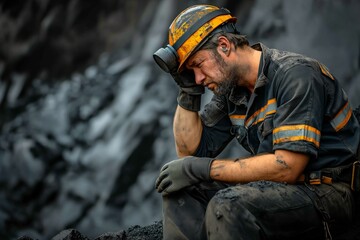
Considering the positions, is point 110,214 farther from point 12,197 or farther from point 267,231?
point 267,231

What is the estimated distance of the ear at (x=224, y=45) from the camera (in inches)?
106

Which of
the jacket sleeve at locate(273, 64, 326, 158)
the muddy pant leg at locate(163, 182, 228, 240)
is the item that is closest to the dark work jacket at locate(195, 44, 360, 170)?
the jacket sleeve at locate(273, 64, 326, 158)

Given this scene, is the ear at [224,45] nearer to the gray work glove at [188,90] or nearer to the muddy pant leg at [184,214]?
the gray work glove at [188,90]

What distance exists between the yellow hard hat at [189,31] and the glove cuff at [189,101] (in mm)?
188

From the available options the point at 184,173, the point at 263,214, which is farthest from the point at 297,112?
the point at 184,173

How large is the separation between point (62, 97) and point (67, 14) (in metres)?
1.37

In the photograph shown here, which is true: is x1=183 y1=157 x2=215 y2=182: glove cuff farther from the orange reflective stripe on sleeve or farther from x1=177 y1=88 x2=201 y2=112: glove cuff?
x1=177 y1=88 x2=201 y2=112: glove cuff

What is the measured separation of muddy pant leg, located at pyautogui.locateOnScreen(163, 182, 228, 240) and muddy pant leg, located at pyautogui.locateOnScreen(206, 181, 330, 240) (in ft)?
0.82

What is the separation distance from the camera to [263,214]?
224cm

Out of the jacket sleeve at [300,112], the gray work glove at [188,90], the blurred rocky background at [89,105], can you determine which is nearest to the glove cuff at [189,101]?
the gray work glove at [188,90]

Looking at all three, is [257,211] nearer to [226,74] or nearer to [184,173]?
[184,173]

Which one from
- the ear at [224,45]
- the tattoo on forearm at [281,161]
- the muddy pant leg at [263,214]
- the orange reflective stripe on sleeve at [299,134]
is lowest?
the muddy pant leg at [263,214]

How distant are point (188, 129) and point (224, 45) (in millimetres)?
490

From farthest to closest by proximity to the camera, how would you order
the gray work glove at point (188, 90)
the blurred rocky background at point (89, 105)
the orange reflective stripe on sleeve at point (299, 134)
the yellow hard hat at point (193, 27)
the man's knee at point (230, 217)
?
the blurred rocky background at point (89, 105) < the gray work glove at point (188, 90) < the yellow hard hat at point (193, 27) < the orange reflective stripe on sleeve at point (299, 134) < the man's knee at point (230, 217)
